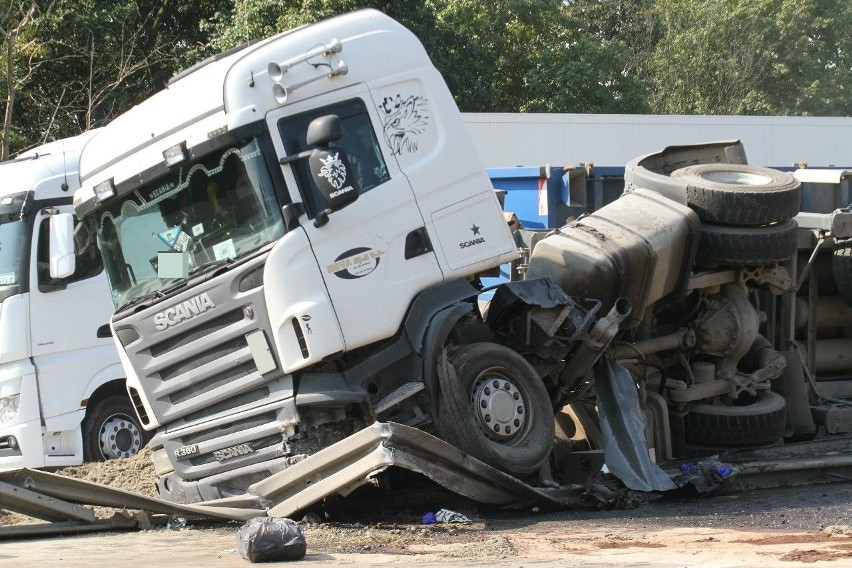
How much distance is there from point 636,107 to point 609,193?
1608 centimetres

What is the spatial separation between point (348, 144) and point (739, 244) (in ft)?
10.2

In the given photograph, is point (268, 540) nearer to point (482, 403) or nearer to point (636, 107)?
point (482, 403)

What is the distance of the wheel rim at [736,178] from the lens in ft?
28.9

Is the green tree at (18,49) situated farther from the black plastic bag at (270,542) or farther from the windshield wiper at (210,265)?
the black plastic bag at (270,542)

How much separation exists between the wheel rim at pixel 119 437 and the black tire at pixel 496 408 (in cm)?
439

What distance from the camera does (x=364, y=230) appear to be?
22.8 feet

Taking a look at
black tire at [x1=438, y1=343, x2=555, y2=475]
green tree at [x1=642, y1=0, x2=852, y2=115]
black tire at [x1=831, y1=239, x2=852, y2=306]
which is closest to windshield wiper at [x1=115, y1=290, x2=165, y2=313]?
black tire at [x1=438, y1=343, x2=555, y2=475]

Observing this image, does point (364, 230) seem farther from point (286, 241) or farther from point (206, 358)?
point (206, 358)

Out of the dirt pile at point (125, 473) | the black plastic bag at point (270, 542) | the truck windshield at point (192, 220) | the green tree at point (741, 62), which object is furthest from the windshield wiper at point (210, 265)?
the green tree at point (741, 62)

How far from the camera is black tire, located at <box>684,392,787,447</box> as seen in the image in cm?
866

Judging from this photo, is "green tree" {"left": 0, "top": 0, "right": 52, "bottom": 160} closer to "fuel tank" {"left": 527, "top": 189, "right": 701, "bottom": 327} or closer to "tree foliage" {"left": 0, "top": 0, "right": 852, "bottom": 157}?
"tree foliage" {"left": 0, "top": 0, "right": 852, "bottom": 157}

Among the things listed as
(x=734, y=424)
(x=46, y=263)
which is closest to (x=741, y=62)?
(x=734, y=424)

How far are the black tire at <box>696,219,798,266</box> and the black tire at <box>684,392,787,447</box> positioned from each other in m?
1.11

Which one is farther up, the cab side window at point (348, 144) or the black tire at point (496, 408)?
the cab side window at point (348, 144)
